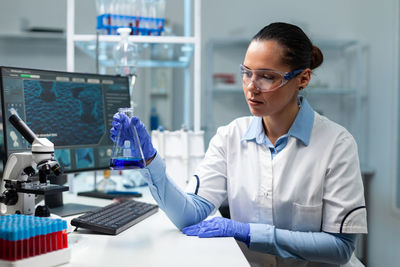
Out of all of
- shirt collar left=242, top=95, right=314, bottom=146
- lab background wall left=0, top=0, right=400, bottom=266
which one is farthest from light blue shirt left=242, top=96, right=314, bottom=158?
lab background wall left=0, top=0, right=400, bottom=266

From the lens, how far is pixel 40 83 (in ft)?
4.02

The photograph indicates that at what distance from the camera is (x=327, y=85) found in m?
3.51

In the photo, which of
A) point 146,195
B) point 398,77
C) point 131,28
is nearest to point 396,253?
point 398,77

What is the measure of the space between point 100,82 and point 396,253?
8.05ft

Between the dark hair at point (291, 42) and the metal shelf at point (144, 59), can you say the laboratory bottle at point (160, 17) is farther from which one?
the dark hair at point (291, 42)

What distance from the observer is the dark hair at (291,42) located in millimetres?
1210

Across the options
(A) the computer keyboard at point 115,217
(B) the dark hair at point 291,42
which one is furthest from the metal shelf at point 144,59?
(A) the computer keyboard at point 115,217

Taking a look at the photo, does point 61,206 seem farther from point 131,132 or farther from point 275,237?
point 275,237

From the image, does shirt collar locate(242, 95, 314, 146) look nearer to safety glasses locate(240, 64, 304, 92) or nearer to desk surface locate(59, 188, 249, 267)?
safety glasses locate(240, 64, 304, 92)

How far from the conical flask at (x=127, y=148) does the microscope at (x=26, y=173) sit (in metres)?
0.18

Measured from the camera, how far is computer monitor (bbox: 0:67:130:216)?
1.13 metres

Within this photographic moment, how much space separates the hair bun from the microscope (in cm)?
90

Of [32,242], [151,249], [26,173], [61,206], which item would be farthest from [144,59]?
[32,242]

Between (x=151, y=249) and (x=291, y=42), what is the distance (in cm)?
76
